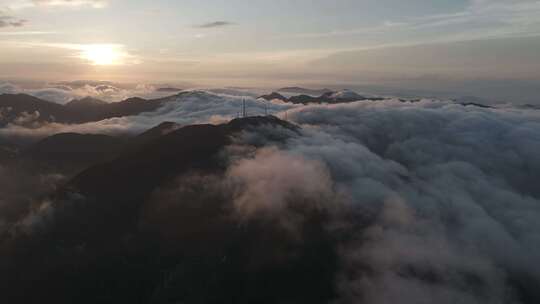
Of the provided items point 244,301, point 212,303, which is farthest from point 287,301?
point 212,303

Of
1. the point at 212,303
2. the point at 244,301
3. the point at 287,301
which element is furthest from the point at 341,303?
the point at 212,303

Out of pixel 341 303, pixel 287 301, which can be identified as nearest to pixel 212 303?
pixel 287 301

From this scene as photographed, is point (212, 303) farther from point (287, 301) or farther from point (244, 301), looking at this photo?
point (287, 301)

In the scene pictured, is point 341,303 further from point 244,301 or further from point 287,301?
point 244,301

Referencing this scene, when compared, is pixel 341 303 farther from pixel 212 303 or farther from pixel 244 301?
pixel 212 303
